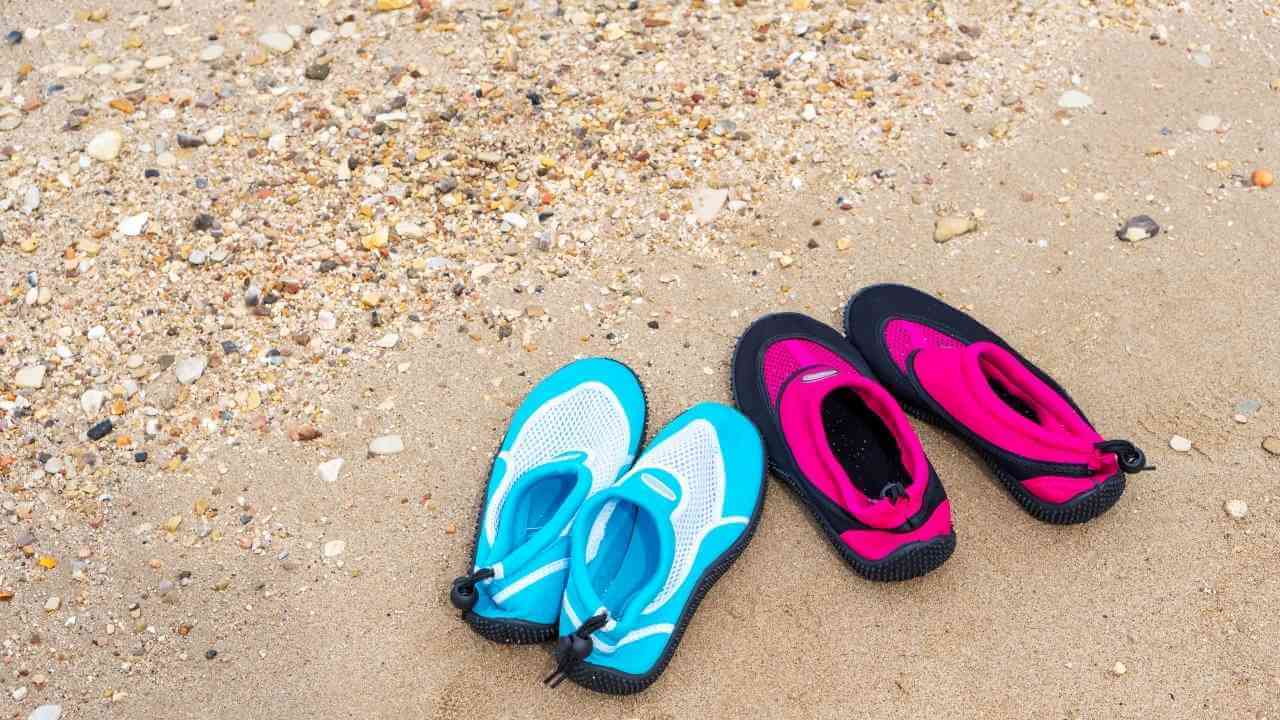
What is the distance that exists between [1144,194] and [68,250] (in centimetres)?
363

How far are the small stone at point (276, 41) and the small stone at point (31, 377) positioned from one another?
4.90 feet

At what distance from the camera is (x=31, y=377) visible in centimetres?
308

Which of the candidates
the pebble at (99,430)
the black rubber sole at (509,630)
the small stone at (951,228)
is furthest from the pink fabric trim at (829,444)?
the pebble at (99,430)

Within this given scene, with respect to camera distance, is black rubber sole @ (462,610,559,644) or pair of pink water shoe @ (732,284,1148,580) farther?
pair of pink water shoe @ (732,284,1148,580)

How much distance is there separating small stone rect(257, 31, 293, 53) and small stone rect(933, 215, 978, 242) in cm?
251

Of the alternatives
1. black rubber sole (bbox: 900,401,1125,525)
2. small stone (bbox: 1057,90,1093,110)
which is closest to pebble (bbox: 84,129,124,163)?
black rubber sole (bbox: 900,401,1125,525)

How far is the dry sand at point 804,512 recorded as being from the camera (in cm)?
260

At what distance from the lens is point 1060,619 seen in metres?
2.67

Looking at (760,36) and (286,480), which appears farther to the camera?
(760,36)

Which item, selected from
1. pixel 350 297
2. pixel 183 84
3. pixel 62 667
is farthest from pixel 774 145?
pixel 62 667

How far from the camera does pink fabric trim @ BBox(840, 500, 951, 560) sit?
266 cm

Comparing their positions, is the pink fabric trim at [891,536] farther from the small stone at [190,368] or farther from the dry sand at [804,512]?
the small stone at [190,368]

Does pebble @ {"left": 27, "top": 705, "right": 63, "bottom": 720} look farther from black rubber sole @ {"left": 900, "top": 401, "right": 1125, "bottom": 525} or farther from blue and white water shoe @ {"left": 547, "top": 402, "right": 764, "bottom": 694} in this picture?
black rubber sole @ {"left": 900, "top": 401, "right": 1125, "bottom": 525}

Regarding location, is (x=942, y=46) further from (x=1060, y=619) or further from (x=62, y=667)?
(x=62, y=667)
